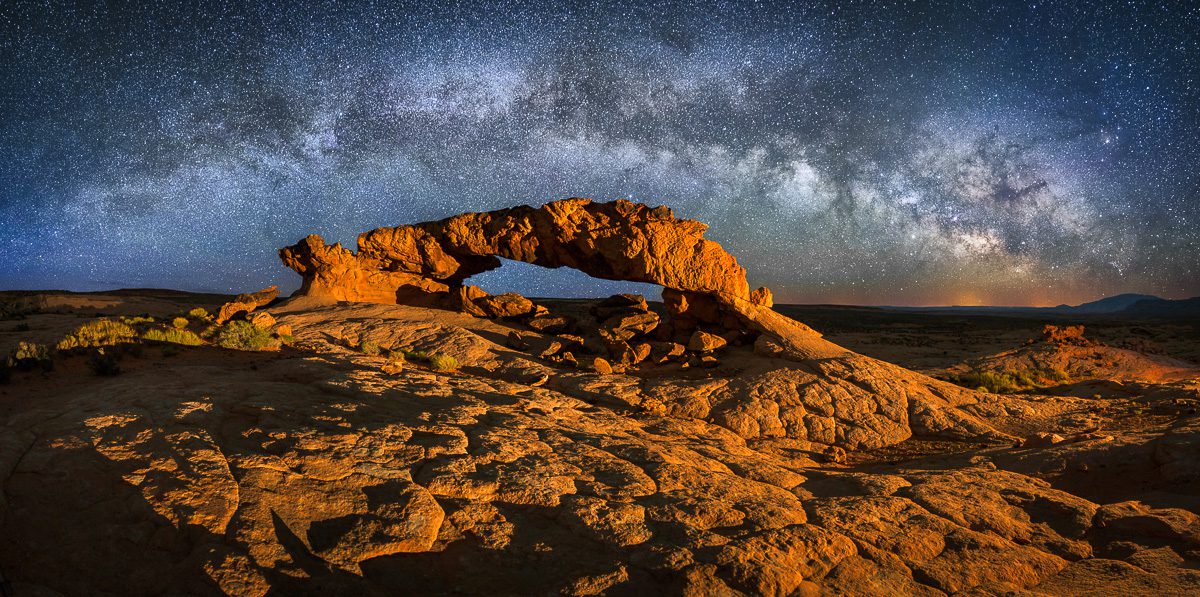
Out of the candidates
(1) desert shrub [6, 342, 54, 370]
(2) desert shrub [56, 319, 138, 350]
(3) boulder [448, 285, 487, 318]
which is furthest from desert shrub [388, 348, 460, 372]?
(1) desert shrub [6, 342, 54, 370]

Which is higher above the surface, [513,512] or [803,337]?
[803,337]

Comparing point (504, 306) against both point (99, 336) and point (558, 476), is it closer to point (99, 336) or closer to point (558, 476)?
point (99, 336)

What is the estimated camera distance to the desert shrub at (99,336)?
37.6 feet

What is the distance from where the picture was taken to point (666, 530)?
15.8 feet

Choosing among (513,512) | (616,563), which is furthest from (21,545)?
(616,563)

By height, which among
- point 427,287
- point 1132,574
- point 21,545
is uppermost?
point 427,287

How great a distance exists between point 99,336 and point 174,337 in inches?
57.4

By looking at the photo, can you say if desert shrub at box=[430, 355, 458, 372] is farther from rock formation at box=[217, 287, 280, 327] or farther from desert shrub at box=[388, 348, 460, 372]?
rock formation at box=[217, 287, 280, 327]

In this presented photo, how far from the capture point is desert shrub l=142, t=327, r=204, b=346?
12.4 m

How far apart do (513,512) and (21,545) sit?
391cm

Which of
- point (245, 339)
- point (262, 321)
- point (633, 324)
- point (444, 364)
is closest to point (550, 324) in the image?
point (633, 324)

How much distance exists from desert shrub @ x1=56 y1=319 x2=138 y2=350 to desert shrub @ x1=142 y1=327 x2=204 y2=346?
0.41 metres

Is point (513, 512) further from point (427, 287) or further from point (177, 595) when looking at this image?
point (427, 287)

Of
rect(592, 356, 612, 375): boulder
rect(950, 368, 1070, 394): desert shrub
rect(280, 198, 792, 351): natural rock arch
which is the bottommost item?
rect(950, 368, 1070, 394): desert shrub
